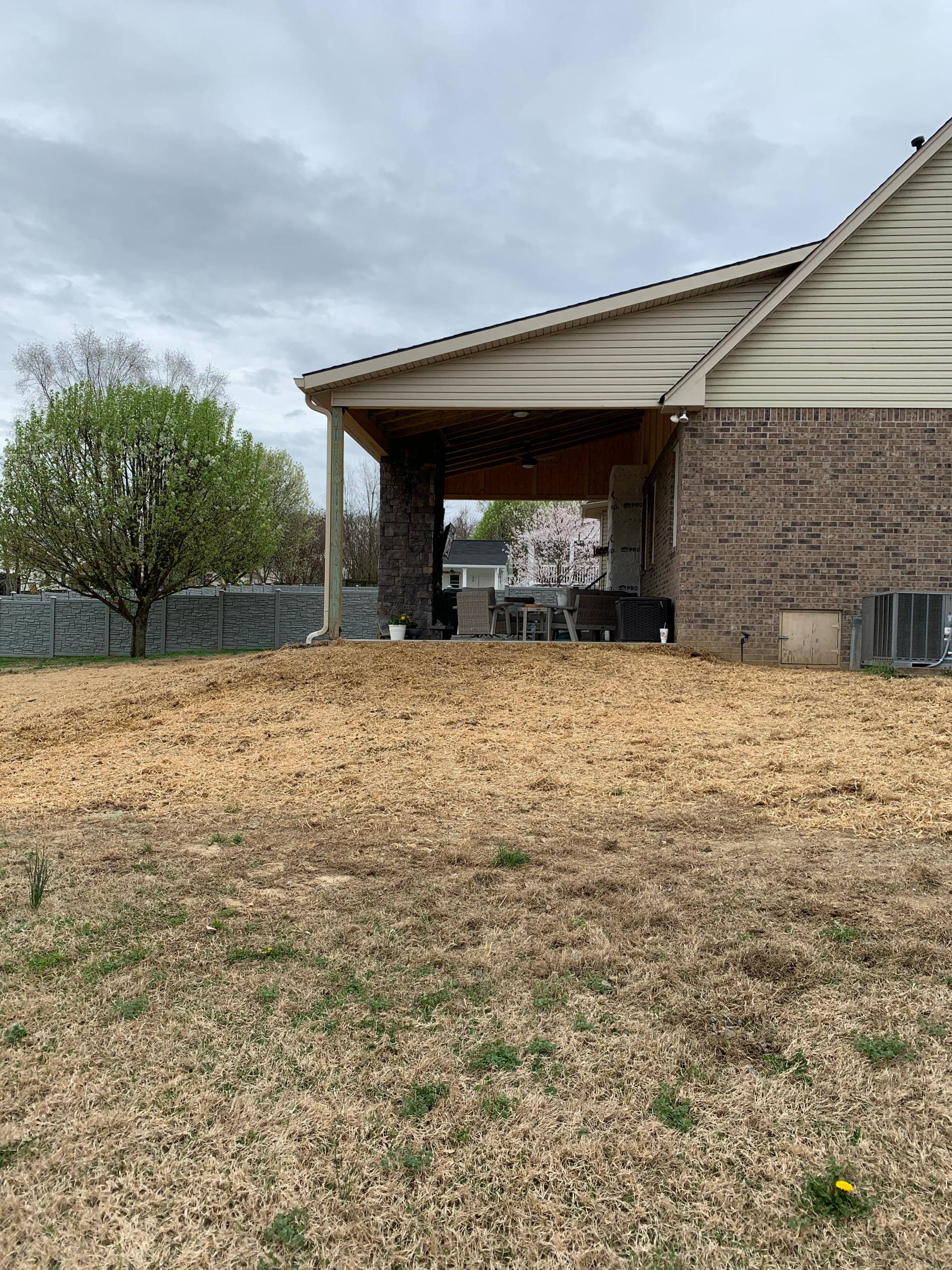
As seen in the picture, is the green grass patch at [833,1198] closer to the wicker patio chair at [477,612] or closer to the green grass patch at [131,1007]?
the green grass patch at [131,1007]

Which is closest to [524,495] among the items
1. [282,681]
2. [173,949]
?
[282,681]

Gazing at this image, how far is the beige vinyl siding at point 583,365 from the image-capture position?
11.5 meters

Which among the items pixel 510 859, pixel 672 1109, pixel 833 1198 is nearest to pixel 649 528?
pixel 510 859

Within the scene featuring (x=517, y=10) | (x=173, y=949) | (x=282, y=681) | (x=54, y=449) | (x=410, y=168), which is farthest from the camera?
(x=410, y=168)

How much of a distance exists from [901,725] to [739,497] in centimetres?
499

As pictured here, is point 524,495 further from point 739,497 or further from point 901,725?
point 901,725

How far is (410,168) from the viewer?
22.7m

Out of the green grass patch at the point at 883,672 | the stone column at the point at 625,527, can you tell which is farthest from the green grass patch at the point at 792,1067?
the stone column at the point at 625,527

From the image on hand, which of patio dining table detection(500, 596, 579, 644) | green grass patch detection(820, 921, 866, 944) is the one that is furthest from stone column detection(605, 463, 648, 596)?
green grass patch detection(820, 921, 866, 944)

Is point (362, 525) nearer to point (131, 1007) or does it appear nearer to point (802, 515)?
point (802, 515)

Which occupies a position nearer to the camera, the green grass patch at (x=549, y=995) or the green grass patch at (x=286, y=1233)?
the green grass patch at (x=286, y=1233)

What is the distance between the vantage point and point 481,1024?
241 centimetres

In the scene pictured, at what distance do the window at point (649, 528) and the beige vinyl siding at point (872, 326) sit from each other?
11.3ft

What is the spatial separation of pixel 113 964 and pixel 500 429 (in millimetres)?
13022
